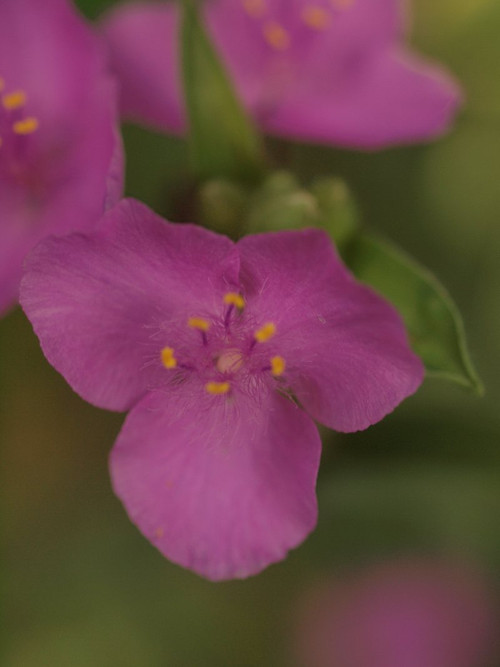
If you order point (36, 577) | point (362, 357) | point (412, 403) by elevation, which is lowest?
point (36, 577)

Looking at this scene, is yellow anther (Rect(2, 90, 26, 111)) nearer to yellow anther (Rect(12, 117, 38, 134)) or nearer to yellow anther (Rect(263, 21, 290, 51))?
yellow anther (Rect(12, 117, 38, 134))

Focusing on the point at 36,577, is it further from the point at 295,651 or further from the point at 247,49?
the point at 247,49

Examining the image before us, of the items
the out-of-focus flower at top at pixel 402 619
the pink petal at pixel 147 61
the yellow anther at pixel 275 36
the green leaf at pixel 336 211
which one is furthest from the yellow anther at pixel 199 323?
the out-of-focus flower at top at pixel 402 619

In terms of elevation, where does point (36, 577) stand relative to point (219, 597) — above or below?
above

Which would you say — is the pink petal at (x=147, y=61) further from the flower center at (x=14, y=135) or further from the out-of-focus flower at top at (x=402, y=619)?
the out-of-focus flower at top at (x=402, y=619)

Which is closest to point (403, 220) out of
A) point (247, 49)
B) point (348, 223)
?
point (247, 49)

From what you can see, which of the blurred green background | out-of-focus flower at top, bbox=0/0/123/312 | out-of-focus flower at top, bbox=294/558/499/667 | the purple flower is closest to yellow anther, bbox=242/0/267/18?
the blurred green background

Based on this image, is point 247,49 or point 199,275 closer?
point 199,275

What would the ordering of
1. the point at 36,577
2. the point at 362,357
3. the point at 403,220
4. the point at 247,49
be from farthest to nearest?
the point at 403,220 → the point at 36,577 → the point at 247,49 → the point at 362,357
